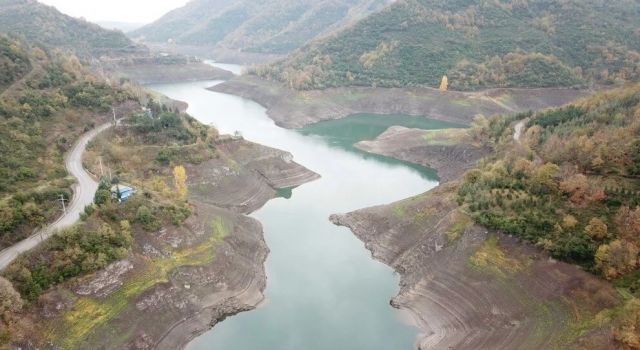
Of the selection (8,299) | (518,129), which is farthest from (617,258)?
(8,299)

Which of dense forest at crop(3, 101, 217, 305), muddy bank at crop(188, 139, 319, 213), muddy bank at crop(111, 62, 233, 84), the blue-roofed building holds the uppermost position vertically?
the blue-roofed building

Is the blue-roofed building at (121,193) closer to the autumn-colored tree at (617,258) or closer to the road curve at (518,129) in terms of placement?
the autumn-colored tree at (617,258)

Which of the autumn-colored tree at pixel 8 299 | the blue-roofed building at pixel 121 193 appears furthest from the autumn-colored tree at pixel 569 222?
the autumn-colored tree at pixel 8 299

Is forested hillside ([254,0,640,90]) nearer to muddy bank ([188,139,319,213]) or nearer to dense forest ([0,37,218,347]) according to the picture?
muddy bank ([188,139,319,213])

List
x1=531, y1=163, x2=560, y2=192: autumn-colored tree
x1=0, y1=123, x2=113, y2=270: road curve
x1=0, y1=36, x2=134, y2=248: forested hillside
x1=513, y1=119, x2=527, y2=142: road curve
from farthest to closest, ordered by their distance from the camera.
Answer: x1=513, y1=119, x2=527, y2=142: road curve, x1=531, y1=163, x2=560, y2=192: autumn-colored tree, x1=0, y1=36, x2=134, y2=248: forested hillside, x1=0, y1=123, x2=113, y2=270: road curve

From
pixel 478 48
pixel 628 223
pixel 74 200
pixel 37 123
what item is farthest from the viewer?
pixel 478 48

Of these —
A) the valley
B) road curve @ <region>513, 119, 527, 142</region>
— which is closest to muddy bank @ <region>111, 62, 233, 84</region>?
the valley

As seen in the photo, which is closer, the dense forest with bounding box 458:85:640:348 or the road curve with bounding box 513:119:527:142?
the dense forest with bounding box 458:85:640:348

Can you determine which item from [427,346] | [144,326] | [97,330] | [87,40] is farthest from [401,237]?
Answer: [87,40]

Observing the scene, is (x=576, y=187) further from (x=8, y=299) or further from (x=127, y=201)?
(x=8, y=299)
